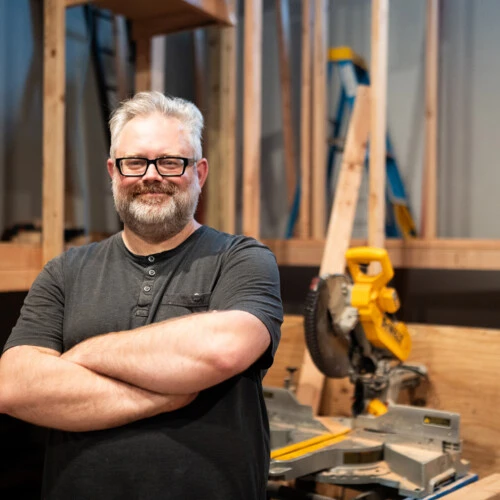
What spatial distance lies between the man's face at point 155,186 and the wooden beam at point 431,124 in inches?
93.9

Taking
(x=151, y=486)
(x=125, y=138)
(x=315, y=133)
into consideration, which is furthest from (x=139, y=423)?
(x=315, y=133)

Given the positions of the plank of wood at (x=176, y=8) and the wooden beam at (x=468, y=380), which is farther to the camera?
the plank of wood at (x=176, y=8)

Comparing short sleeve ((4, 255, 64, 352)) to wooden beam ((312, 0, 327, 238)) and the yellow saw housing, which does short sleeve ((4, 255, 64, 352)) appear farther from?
wooden beam ((312, 0, 327, 238))

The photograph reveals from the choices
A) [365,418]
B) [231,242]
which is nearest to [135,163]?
[231,242]

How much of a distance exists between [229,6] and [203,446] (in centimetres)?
224

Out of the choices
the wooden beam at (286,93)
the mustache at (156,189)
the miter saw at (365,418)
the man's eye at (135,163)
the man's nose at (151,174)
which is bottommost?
the miter saw at (365,418)

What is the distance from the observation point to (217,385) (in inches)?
53.4

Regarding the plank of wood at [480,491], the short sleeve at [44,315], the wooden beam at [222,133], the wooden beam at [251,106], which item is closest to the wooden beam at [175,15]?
the wooden beam at [251,106]

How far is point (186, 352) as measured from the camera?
4.20 feet

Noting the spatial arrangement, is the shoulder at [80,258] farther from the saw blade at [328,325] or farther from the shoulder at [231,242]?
the saw blade at [328,325]

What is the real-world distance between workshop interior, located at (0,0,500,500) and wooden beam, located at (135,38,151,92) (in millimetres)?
10

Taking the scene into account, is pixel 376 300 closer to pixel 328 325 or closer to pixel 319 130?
pixel 328 325

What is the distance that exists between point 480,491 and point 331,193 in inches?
102

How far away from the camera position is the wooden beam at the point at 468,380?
92.5 inches
